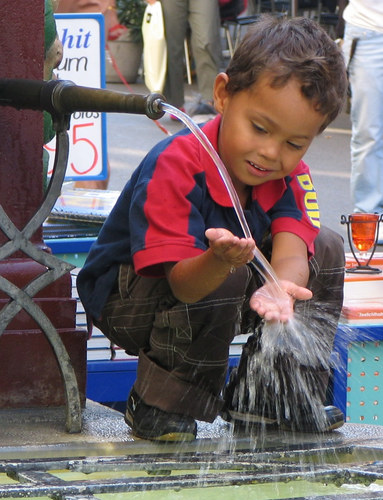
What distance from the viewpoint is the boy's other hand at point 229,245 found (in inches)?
77.7

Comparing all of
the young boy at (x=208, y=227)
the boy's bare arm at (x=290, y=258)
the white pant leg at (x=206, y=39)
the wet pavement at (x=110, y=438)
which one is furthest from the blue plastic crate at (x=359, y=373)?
the white pant leg at (x=206, y=39)

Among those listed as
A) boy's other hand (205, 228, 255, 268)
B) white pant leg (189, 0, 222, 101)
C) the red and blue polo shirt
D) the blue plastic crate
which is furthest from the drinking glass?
white pant leg (189, 0, 222, 101)

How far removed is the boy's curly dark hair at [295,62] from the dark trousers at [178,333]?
426 mm

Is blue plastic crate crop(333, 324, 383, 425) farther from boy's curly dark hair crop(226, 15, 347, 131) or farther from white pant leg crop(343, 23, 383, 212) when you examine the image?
white pant leg crop(343, 23, 383, 212)

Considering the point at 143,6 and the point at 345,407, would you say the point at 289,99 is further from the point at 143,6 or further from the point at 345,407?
the point at 143,6

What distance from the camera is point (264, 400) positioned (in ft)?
8.31

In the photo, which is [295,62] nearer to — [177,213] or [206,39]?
[177,213]

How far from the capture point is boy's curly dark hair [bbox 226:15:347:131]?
2.34 meters

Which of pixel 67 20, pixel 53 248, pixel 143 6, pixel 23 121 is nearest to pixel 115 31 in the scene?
pixel 143 6

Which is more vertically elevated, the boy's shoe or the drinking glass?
the boy's shoe

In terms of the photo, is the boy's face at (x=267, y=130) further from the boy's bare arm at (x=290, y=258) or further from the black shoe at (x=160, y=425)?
the black shoe at (x=160, y=425)

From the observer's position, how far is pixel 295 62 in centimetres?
234

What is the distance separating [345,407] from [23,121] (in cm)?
129

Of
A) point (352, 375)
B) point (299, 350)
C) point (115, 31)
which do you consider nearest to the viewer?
point (299, 350)
